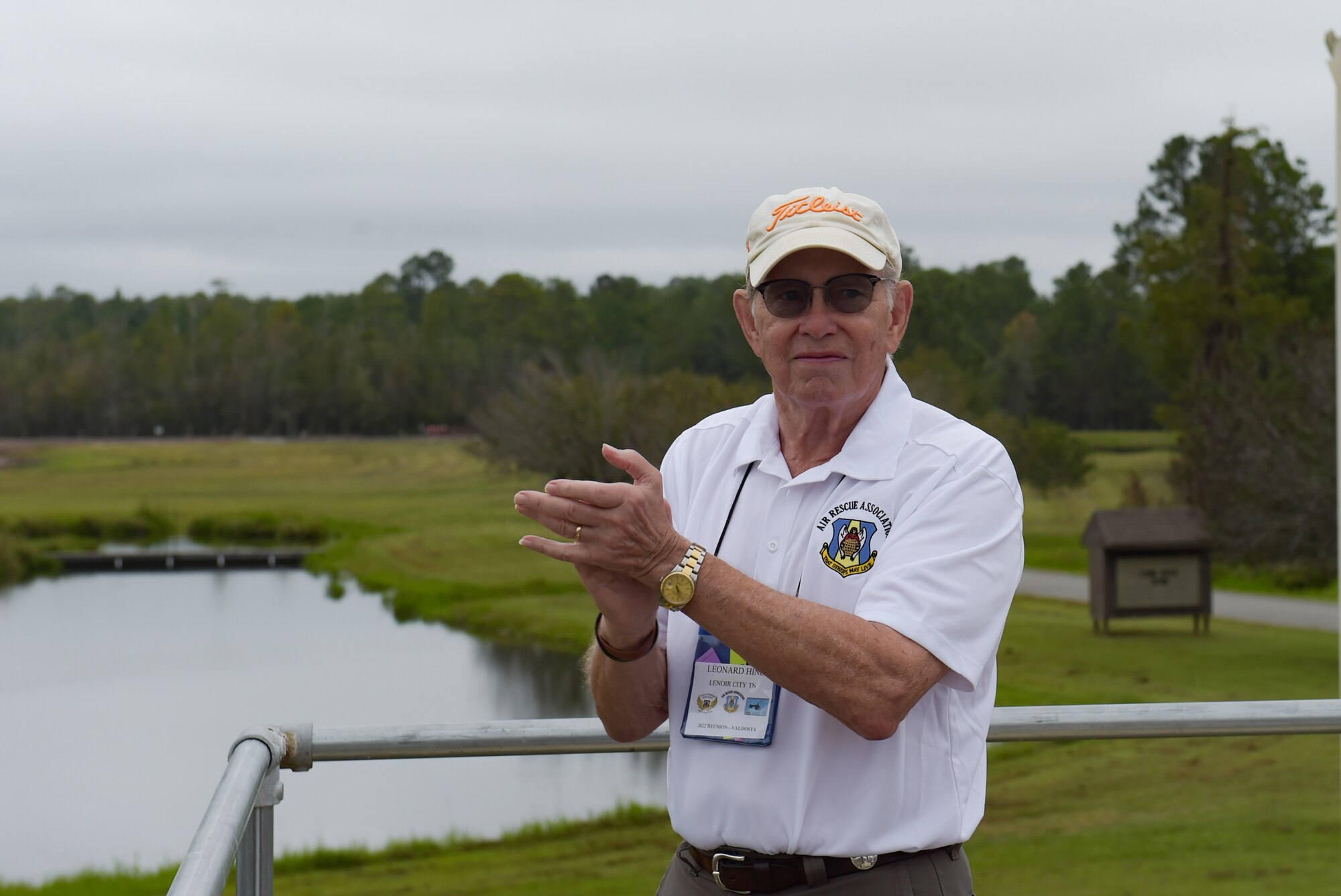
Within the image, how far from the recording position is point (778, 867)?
1.91 metres

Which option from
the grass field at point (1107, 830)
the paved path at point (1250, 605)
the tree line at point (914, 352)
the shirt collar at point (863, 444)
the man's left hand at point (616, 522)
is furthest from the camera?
the paved path at point (1250, 605)

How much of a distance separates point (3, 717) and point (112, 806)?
7682 mm

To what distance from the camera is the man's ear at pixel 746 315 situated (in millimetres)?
2191

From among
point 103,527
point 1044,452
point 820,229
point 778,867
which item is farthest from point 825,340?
point 103,527

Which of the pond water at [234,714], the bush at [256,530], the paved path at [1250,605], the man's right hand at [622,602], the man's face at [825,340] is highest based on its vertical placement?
the man's face at [825,340]

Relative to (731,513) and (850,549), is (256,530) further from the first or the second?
(850,549)

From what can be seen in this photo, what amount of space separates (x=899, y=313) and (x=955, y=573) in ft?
1.61

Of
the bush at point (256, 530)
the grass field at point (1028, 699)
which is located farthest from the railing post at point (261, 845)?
the bush at point (256, 530)

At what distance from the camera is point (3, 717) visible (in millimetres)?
27703

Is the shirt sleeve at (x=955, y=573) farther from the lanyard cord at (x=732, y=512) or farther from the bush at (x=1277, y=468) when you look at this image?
the bush at (x=1277, y=468)

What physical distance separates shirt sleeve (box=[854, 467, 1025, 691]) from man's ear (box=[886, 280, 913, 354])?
322 mm

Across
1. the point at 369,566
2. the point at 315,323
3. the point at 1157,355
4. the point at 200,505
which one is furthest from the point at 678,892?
the point at 315,323

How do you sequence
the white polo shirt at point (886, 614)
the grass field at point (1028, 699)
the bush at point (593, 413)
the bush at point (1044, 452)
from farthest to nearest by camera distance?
1. the bush at point (1044, 452)
2. the bush at point (593, 413)
3. the grass field at point (1028, 699)
4. the white polo shirt at point (886, 614)

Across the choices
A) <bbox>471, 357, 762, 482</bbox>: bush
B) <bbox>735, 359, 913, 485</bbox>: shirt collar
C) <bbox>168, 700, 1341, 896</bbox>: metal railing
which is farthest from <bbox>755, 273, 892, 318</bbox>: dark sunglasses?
<bbox>471, 357, 762, 482</bbox>: bush
